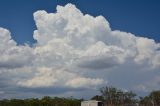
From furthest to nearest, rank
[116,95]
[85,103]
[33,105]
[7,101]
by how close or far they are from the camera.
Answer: [7,101]
[116,95]
[33,105]
[85,103]

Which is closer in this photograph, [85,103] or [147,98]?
[85,103]

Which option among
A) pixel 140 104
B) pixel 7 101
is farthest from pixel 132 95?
pixel 7 101

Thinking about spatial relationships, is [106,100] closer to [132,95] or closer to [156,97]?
[132,95]

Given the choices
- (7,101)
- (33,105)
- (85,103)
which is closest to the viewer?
(85,103)

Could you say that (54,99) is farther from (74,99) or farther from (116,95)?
(116,95)

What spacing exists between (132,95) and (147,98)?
21.1 feet

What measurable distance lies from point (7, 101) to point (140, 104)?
181 feet

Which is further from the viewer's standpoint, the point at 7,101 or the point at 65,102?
the point at 7,101

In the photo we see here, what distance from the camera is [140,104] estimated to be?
481 feet

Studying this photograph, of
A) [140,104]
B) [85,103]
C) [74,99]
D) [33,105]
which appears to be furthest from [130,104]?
[85,103]

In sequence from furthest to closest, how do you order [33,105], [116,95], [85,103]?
[116,95] < [33,105] < [85,103]

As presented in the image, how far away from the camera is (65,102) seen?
143m

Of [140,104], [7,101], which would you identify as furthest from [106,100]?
[7,101]

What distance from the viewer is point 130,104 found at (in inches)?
5541
